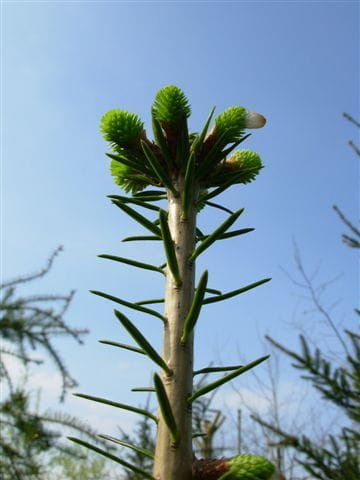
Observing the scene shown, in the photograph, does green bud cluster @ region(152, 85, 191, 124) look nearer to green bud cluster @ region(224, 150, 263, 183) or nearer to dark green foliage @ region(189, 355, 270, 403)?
green bud cluster @ region(224, 150, 263, 183)

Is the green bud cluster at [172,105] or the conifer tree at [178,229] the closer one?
the conifer tree at [178,229]

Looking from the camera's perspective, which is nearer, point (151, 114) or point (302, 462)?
point (151, 114)

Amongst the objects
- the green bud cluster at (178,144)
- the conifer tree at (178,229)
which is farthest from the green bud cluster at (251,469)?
the green bud cluster at (178,144)

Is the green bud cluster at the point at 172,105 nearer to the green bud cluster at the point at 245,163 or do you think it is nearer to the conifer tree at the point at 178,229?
the conifer tree at the point at 178,229

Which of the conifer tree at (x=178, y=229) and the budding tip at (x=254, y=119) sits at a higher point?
the budding tip at (x=254, y=119)

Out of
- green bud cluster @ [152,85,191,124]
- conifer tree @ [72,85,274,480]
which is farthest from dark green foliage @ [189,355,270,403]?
green bud cluster @ [152,85,191,124]

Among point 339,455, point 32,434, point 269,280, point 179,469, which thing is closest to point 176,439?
point 179,469

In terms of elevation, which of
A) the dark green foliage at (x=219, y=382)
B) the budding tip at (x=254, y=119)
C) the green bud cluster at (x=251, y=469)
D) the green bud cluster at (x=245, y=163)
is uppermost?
the budding tip at (x=254, y=119)

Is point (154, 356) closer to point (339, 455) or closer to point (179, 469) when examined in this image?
point (179, 469)
